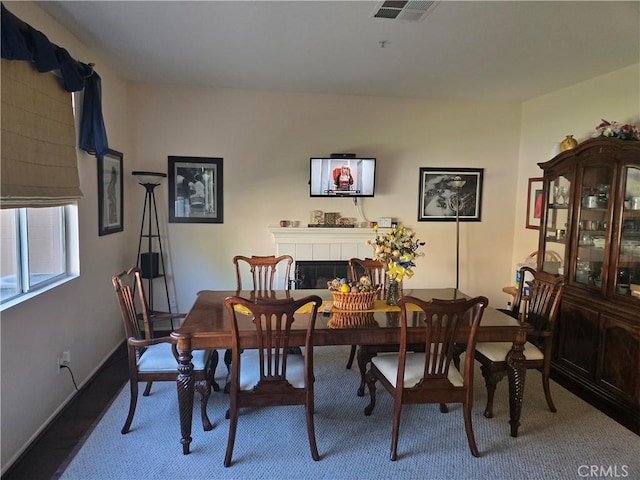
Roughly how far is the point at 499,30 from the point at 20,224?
3.29 metres

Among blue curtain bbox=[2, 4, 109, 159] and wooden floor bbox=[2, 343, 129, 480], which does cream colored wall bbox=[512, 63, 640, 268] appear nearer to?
blue curtain bbox=[2, 4, 109, 159]

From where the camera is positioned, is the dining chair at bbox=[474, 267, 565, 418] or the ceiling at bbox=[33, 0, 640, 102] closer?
the ceiling at bbox=[33, 0, 640, 102]

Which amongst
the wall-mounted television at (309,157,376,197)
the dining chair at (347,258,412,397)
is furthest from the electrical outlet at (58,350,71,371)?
the wall-mounted television at (309,157,376,197)

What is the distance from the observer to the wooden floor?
2.23 meters

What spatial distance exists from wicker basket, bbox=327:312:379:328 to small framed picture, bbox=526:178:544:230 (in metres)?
3.00

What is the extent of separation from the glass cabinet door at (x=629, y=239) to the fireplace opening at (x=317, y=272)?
8.55 feet

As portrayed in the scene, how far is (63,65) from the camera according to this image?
263cm

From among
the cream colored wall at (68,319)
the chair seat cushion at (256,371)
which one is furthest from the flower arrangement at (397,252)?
the cream colored wall at (68,319)

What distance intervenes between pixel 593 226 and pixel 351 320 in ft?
7.23

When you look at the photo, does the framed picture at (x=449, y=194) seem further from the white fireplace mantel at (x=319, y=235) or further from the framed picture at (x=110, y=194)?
the framed picture at (x=110, y=194)

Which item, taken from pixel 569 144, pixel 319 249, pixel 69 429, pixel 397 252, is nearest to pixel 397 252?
pixel 397 252

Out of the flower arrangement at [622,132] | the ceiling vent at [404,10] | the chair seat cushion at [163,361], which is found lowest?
the chair seat cushion at [163,361]

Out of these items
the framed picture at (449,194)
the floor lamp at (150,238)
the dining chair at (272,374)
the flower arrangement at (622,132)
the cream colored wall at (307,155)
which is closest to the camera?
the dining chair at (272,374)

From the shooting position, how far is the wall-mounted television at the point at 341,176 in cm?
465
